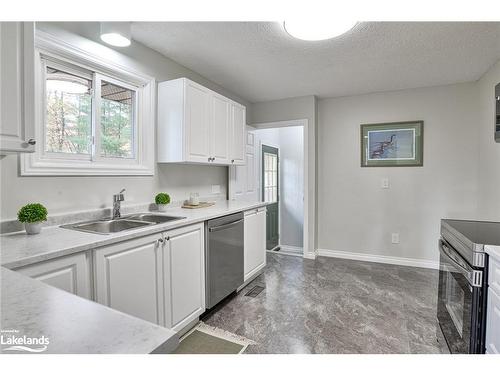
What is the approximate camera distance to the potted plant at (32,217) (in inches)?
56.6

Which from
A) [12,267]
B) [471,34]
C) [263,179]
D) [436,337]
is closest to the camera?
[12,267]

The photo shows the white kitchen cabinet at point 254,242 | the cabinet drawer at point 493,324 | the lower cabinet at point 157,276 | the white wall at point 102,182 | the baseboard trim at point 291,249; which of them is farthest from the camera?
the baseboard trim at point 291,249

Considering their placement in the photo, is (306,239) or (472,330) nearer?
(472,330)

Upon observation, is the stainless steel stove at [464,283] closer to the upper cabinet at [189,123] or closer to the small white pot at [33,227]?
the upper cabinet at [189,123]

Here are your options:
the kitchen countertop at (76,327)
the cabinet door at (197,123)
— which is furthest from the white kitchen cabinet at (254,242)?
the kitchen countertop at (76,327)

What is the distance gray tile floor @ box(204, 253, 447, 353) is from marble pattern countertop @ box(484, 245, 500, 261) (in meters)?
0.96

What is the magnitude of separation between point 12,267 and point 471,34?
3319 mm

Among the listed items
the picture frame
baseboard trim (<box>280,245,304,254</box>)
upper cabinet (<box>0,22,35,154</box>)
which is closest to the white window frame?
upper cabinet (<box>0,22,35,154</box>)

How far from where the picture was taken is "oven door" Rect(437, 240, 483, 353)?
135 centimetres

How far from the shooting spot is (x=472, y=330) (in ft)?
4.50

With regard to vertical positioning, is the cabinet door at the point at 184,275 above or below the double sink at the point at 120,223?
below

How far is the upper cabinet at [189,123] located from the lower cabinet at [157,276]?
0.80 m

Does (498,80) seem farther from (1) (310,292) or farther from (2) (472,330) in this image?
(1) (310,292)
